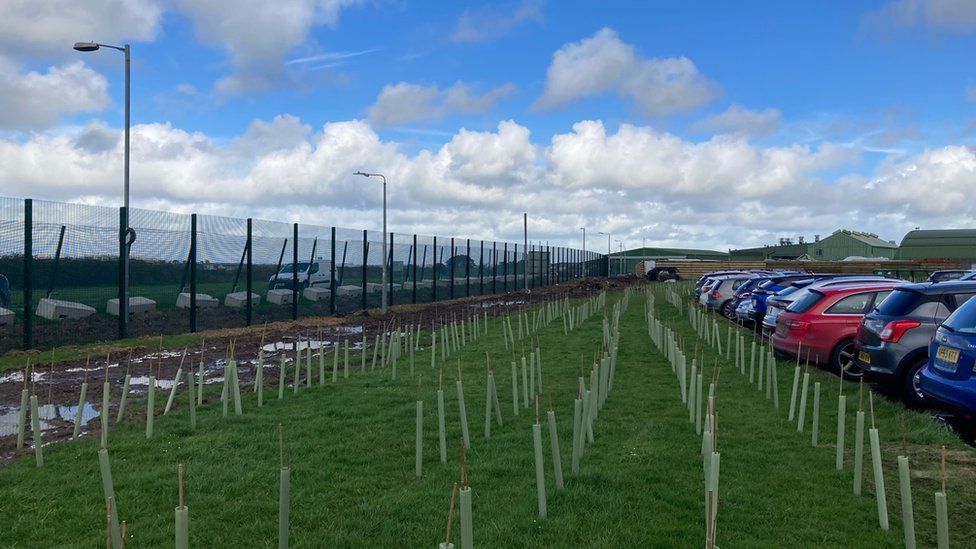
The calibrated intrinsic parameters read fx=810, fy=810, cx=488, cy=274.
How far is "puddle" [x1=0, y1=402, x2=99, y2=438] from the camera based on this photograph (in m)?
8.98

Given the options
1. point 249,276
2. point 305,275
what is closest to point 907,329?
point 249,276

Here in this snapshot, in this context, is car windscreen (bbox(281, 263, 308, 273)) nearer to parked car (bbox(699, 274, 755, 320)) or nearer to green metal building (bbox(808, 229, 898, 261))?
parked car (bbox(699, 274, 755, 320))

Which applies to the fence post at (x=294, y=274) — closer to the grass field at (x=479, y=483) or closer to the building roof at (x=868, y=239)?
the grass field at (x=479, y=483)

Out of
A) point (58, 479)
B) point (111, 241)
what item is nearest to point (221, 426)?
point (58, 479)

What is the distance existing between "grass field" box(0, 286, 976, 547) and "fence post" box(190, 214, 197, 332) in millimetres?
10804

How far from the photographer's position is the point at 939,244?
2884 inches

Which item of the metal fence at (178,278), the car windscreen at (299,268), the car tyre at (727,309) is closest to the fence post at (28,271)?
the metal fence at (178,278)

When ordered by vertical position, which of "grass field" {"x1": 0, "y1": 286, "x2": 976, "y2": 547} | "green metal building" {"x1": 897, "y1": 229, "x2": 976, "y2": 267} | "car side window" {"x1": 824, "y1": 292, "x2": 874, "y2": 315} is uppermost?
"green metal building" {"x1": 897, "y1": 229, "x2": 976, "y2": 267}

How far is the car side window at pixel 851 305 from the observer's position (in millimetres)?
13430

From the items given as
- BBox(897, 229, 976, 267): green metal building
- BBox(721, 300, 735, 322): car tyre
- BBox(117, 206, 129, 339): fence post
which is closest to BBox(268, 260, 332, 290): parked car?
BBox(117, 206, 129, 339): fence post

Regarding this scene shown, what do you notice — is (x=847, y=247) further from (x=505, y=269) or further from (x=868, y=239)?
(x=505, y=269)

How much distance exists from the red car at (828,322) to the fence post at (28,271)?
13875 mm

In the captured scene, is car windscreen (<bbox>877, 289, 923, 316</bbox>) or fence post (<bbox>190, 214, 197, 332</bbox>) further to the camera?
fence post (<bbox>190, 214, 197, 332</bbox>)

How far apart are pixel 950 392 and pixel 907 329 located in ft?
8.14
